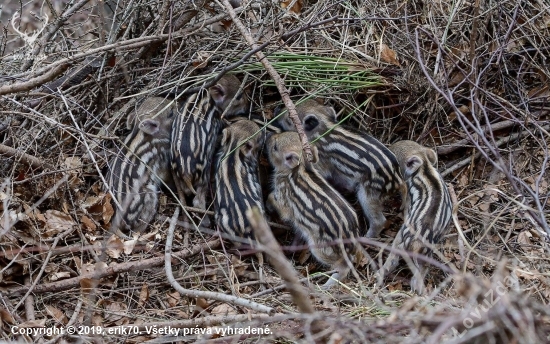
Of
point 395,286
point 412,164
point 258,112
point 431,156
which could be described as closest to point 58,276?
point 258,112

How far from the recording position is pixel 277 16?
5.41 m

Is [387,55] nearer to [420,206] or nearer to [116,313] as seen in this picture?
[420,206]

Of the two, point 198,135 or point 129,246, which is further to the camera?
point 198,135

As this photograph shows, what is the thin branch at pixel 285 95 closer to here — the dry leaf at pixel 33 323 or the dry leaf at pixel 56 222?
the dry leaf at pixel 56 222

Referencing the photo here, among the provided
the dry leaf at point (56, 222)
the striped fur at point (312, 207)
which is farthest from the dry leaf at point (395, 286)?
the dry leaf at point (56, 222)

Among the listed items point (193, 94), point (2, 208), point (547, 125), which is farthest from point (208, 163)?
point (547, 125)

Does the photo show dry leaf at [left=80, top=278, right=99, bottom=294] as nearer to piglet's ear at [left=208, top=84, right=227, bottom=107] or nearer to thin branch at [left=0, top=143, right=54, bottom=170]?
thin branch at [left=0, top=143, right=54, bottom=170]

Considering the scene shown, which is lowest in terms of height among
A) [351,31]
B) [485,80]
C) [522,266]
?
[522,266]

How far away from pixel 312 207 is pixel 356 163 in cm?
51

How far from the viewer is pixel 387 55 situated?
5410mm

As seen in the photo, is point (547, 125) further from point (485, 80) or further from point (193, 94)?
point (193, 94)

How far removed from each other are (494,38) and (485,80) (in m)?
0.36

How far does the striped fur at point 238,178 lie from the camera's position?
4.73 metres

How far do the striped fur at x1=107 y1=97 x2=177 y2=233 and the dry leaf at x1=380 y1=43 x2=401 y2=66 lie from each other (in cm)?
160
